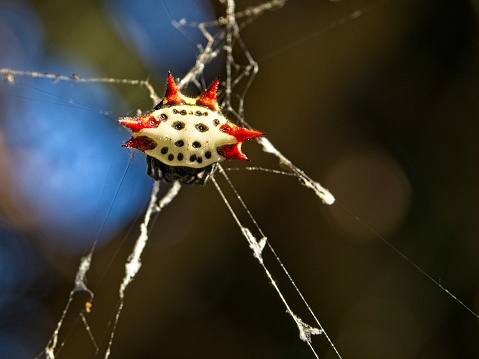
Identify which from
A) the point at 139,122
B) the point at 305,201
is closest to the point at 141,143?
the point at 139,122

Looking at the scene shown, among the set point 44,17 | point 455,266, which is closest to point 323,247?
point 455,266

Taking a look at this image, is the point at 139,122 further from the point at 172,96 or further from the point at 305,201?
the point at 305,201

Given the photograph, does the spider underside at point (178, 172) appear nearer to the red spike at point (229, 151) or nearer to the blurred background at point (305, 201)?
the red spike at point (229, 151)

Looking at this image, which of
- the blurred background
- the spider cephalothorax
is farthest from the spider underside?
the blurred background

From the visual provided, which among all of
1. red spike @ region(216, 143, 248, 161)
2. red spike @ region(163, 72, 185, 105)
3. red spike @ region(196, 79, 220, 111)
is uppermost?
red spike @ region(163, 72, 185, 105)

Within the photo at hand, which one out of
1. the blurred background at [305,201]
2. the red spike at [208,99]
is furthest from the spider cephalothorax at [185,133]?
the blurred background at [305,201]

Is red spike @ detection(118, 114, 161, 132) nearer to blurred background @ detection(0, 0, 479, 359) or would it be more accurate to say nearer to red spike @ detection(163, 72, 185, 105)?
red spike @ detection(163, 72, 185, 105)

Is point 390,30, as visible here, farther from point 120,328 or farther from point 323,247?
point 120,328
